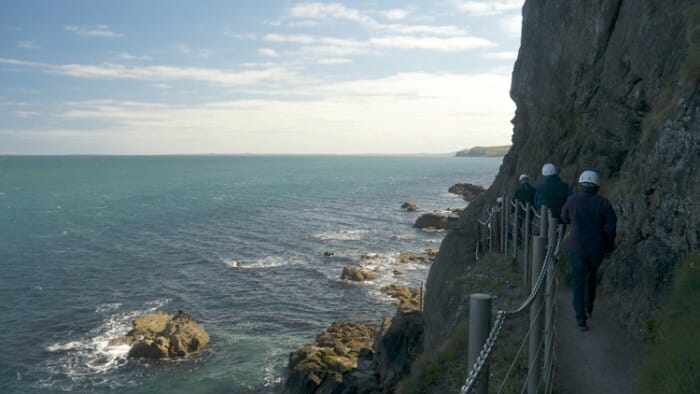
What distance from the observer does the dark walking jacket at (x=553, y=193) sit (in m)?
10.9

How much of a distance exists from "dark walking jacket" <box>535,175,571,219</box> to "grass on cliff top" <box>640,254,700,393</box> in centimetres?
342

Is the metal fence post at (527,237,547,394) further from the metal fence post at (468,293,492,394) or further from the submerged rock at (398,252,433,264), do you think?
the submerged rock at (398,252,433,264)

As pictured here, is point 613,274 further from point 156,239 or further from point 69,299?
point 156,239

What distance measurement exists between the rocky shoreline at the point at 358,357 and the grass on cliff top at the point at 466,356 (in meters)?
4.76


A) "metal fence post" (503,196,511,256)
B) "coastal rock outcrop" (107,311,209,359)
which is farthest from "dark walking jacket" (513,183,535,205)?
"coastal rock outcrop" (107,311,209,359)

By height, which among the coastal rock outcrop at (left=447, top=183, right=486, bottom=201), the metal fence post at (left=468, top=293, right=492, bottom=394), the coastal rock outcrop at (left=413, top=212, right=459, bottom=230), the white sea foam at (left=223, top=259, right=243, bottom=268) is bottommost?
the white sea foam at (left=223, top=259, right=243, bottom=268)

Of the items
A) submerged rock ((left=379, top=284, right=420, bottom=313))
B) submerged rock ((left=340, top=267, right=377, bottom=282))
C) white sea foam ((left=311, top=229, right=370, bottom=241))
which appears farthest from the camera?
white sea foam ((left=311, top=229, right=370, bottom=241))

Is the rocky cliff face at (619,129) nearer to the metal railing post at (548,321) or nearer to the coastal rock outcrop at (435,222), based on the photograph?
the metal railing post at (548,321)

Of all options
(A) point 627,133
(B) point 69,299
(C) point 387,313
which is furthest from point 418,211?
(A) point 627,133

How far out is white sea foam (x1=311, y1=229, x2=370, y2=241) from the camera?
5498 cm

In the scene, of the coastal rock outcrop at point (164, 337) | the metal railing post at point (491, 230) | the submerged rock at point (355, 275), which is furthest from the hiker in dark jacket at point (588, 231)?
the submerged rock at point (355, 275)

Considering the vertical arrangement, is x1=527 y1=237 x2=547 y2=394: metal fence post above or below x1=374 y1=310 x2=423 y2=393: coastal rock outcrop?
above

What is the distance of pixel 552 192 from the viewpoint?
435 inches

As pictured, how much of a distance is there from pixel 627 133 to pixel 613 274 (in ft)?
19.5
